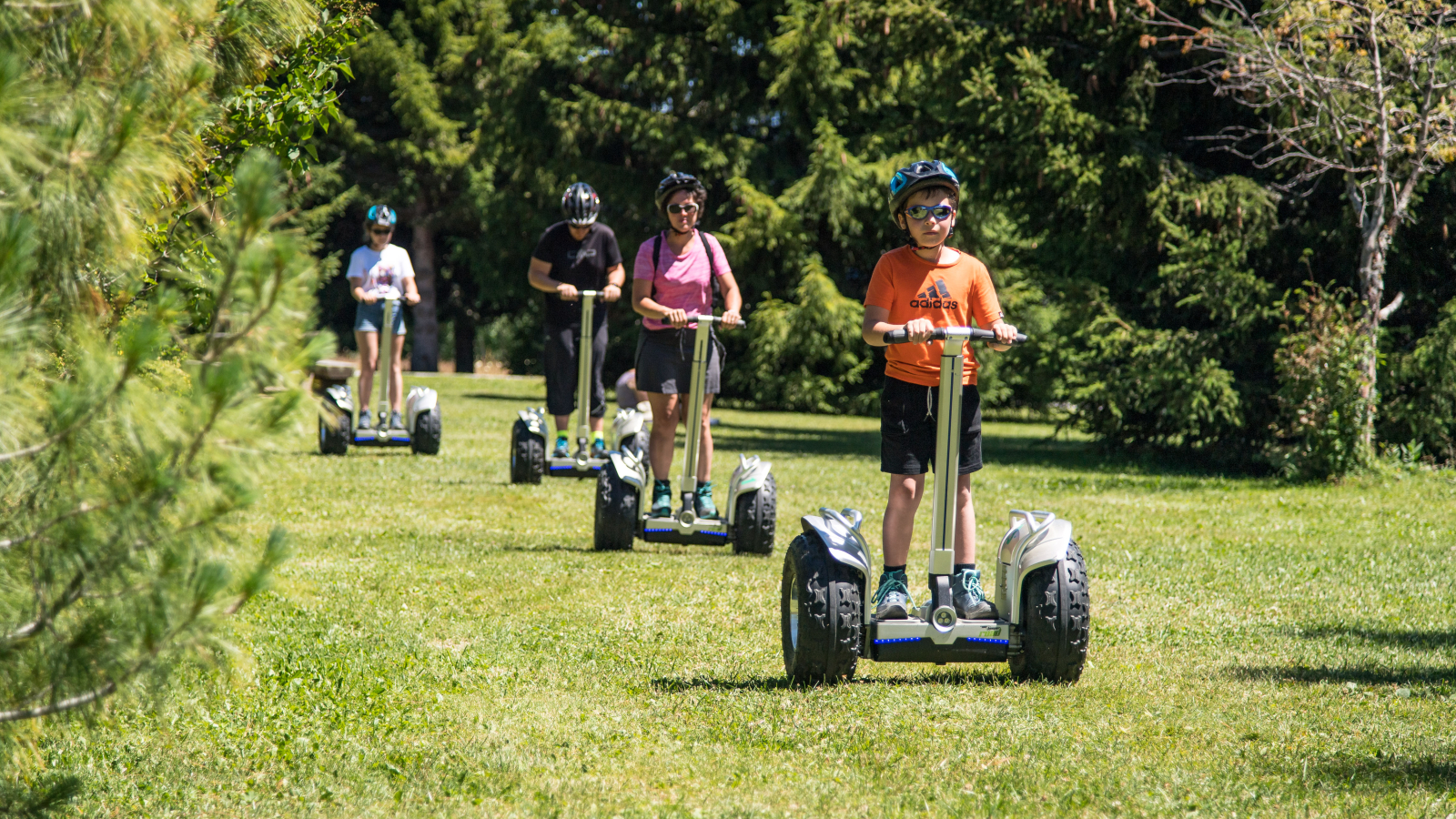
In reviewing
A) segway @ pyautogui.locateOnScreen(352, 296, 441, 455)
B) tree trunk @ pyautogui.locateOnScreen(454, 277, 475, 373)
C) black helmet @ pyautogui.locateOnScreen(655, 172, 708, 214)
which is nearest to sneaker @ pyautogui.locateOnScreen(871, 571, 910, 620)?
black helmet @ pyautogui.locateOnScreen(655, 172, 708, 214)

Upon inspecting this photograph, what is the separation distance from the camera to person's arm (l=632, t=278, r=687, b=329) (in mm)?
7020

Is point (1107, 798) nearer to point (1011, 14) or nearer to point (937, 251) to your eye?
point (937, 251)

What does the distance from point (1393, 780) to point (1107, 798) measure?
818mm

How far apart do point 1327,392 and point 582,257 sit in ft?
21.8

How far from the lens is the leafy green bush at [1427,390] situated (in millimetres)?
13398

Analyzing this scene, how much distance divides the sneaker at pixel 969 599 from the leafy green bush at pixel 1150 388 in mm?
9987

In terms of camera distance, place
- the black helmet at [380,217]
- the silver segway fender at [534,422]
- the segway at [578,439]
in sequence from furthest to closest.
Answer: the black helmet at [380,217] → the silver segway fender at [534,422] → the segway at [578,439]

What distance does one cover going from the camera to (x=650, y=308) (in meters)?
7.25

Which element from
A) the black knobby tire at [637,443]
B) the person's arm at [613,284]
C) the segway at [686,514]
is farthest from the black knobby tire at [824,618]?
the person's arm at [613,284]

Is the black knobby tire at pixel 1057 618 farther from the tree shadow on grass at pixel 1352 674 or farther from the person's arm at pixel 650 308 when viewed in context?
the person's arm at pixel 650 308

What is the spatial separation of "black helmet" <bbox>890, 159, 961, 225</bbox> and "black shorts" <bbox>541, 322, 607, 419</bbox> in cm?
548

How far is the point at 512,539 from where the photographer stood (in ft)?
26.1

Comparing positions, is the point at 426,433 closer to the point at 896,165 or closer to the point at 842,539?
the point at 842,539

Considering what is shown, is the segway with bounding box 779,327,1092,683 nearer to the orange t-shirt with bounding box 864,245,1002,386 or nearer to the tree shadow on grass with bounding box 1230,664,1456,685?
the orange t-shirt with bounding box 864,245,1002,386
